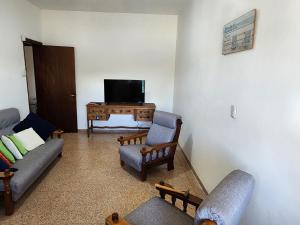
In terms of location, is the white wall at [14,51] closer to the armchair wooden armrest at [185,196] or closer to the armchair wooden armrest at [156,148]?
the armchair wooden armrest at [156,148]

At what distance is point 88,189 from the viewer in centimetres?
270

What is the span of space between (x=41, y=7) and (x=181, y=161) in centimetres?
432

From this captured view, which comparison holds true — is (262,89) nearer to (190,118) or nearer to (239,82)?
(239,82)

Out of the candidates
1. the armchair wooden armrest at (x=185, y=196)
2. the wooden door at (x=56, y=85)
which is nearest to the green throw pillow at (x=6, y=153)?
the armchair wooden armrest at (x=185, y=196)

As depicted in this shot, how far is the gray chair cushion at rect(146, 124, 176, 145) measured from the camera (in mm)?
3172

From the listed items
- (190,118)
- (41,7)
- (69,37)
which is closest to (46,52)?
(69,37)

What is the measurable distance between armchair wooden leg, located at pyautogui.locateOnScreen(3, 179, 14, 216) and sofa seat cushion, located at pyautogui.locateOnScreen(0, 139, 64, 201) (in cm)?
4

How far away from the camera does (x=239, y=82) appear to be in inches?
74.6

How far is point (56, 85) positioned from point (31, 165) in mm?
2707

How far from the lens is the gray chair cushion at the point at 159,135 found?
3.17m

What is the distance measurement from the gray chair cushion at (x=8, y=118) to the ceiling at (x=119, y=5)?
7.58 ft

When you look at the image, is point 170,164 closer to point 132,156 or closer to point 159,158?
point 159,158

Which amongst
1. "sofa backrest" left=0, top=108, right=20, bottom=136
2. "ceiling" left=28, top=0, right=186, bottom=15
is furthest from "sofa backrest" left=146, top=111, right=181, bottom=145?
"ceiling" left=28, top=0, right=186, bottom=15

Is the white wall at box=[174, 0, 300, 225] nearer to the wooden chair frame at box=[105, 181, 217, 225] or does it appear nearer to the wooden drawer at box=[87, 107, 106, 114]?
the wooden chair frame at box=[105, 181, 217, 225]
